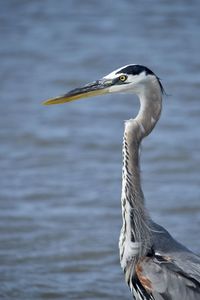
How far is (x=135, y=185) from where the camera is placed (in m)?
5.30

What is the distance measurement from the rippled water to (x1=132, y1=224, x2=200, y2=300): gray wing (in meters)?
1.24

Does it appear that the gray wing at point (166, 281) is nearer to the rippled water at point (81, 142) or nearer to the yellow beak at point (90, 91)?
the yellow beak at point (90, 91)

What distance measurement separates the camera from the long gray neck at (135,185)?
5.27m

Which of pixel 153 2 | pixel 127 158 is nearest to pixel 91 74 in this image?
pixel 153 2

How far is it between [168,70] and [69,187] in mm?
3720

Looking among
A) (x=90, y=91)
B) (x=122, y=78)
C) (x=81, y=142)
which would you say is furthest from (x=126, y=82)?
(x=81, y=142)

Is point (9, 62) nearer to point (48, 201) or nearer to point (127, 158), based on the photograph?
point (48, 201)

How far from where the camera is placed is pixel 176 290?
4969 millimetres

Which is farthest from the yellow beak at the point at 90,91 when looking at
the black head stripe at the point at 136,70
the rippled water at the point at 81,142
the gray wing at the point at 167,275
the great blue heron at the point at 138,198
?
the rippled water at the point at 81,142

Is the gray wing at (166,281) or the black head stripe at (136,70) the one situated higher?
the black head stripe at (136,70)

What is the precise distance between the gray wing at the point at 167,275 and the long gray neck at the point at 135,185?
111 millimetres

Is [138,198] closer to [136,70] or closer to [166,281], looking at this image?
[166,281]

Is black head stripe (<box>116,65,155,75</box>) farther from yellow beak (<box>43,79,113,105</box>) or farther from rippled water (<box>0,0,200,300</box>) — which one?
rippled water (<box>0,0,200,300</box>)

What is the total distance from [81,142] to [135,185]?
4283 mm
